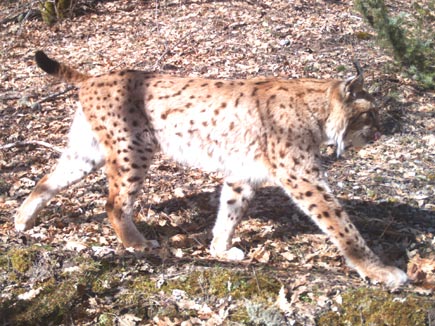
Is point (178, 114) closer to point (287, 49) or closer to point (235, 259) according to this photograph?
point (235, 259)

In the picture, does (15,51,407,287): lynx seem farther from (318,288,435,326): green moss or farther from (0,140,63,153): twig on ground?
(0,140,63,153): twig on ground

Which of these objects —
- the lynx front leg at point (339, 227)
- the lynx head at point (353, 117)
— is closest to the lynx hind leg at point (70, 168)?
the lynx front leg at point (339, 227)

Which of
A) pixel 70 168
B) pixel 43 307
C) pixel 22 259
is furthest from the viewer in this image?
pixel 70 168

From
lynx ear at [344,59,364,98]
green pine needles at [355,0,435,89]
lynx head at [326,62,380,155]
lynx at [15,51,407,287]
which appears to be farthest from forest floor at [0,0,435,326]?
lynx ear at [344,59,364,98]

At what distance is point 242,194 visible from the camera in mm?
5133

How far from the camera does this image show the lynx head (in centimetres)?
483

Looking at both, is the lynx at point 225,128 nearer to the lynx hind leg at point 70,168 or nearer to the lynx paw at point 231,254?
the lynx paw at point 231,254

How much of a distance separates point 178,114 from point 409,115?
3602 millimetres

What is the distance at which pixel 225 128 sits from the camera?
5.03 m

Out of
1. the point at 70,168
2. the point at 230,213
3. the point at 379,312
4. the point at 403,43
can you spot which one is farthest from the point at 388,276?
the point at 403,43

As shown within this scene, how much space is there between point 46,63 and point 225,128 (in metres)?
1.80

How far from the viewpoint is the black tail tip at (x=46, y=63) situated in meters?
5.33

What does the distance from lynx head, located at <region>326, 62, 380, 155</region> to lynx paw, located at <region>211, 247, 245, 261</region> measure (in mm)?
1262

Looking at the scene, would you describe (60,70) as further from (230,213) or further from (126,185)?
(230,213)
